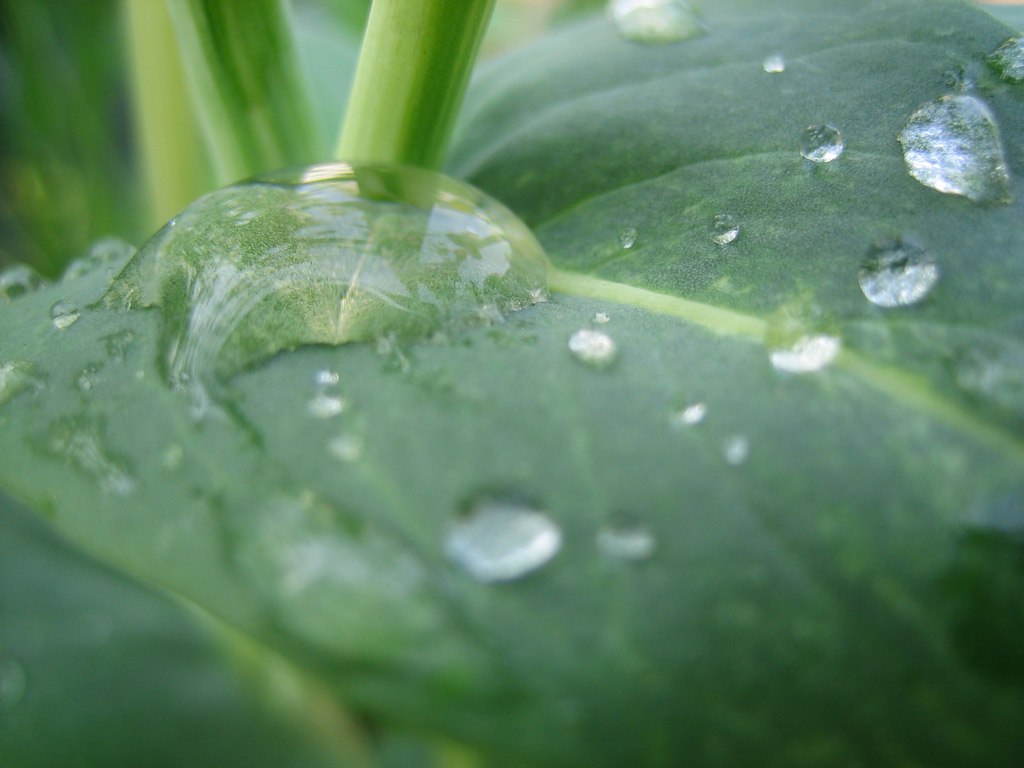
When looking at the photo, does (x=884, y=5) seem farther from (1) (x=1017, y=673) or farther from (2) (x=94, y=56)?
(2) (x=94, y=56)

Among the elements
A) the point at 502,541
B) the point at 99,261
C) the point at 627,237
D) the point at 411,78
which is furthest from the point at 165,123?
the point at 502,541

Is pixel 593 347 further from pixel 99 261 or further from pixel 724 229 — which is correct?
pixel 99 261

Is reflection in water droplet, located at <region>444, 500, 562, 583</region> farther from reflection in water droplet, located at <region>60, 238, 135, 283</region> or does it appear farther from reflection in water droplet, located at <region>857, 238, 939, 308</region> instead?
reflection in water droplet, located at <region>60, 238, 135, 283</region>

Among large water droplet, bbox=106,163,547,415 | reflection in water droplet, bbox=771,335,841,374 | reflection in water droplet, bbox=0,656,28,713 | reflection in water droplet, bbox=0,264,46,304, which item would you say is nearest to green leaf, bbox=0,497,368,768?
reflection in water droplet, bbox=0,656,28,713

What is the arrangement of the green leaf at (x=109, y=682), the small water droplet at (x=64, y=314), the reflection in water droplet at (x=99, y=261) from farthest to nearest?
the green leaf at (x=109, y=682)
the reflection in water droplet at (x=99, y=261)
the small water droplet at (x=64, y=314)

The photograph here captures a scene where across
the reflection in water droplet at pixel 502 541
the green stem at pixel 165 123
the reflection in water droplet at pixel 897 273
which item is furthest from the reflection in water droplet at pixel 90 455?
the green stem at pixel 165 123

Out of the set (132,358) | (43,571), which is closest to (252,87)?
(132,358)

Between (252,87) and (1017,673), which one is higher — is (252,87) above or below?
above

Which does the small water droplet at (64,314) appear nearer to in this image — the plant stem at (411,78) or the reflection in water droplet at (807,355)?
the plant stem at (411,78)
